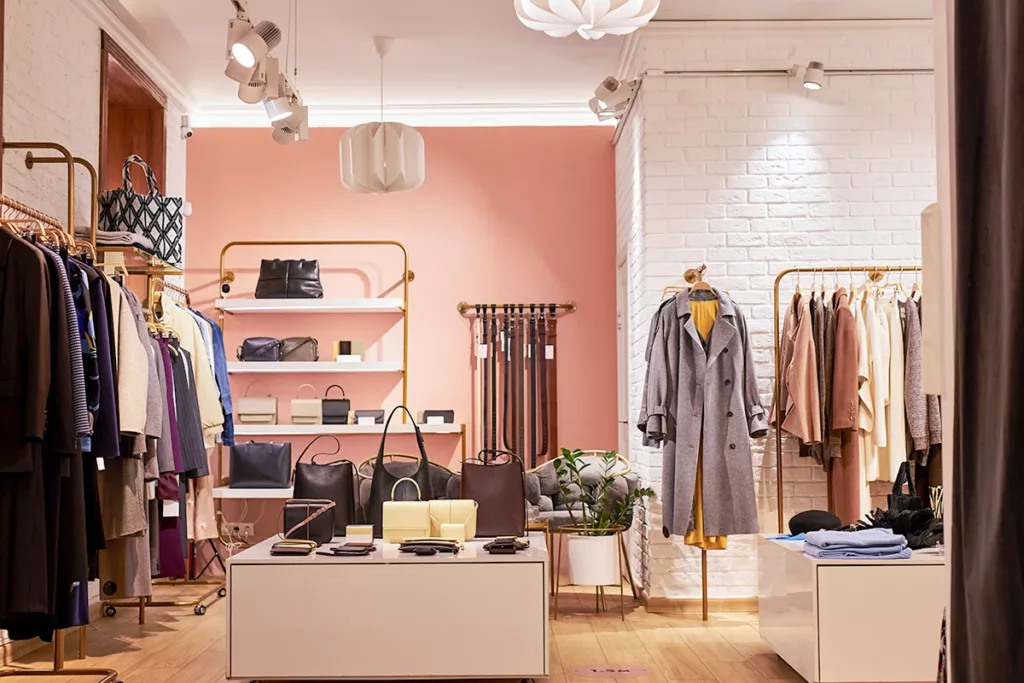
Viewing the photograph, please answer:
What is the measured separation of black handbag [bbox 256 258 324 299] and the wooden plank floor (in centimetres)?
217

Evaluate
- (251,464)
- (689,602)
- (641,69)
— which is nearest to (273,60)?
(641,69)

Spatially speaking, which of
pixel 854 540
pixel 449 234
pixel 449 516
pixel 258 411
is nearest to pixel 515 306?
pixel 449 234

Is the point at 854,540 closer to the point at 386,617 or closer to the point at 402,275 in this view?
the point at 386,617

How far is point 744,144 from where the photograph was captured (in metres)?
5.88

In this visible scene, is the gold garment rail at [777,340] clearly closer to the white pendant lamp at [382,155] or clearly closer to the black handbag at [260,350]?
the white pendant lamp at [382,155]

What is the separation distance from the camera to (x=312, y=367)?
6973 millimetres

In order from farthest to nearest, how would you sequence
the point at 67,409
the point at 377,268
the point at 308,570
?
the point at 377,268, the point at 308,570, the point at 67,409

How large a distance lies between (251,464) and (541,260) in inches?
98.7

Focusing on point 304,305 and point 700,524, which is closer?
point 700,524

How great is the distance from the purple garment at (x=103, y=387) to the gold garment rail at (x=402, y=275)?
3.23 m

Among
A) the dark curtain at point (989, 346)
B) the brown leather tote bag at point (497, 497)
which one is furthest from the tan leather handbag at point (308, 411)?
the dark curtain at point (989, 346)

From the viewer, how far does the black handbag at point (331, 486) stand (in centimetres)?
429

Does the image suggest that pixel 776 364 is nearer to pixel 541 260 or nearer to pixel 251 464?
pixel 541 260

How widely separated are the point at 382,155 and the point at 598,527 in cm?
237
